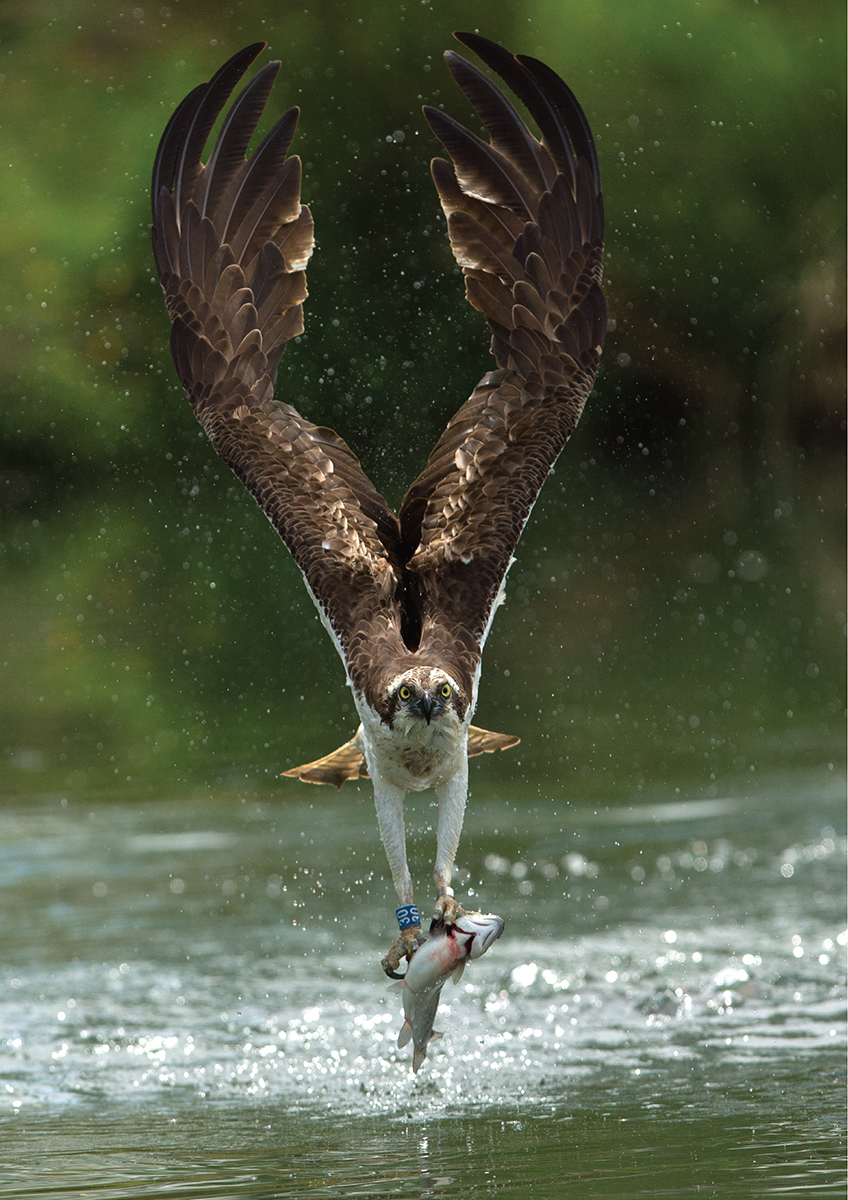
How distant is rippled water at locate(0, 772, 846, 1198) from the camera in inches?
271

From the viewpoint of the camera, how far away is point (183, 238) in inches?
356

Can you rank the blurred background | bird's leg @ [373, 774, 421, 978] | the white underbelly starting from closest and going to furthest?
the white underbelly, bird's leg @ [373, 774, 421, 978], the blurred background

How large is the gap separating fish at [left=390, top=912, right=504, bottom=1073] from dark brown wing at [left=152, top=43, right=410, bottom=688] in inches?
85.0

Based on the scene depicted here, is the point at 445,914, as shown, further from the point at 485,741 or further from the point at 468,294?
the point at 468,294

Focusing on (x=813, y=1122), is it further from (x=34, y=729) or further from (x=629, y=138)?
(x=629, y=138)

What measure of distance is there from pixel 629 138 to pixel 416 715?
111 feet

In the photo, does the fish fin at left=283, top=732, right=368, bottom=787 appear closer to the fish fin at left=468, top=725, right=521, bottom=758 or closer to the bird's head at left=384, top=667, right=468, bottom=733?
the fish fin at left=468, top=725, right=521, bottom=758

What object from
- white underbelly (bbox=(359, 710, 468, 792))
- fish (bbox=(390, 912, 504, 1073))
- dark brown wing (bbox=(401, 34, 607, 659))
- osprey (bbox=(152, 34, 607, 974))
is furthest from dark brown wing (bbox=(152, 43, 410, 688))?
fish (bbox=(390, 912, 504, 1073))

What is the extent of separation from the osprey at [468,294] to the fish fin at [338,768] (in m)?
0.01

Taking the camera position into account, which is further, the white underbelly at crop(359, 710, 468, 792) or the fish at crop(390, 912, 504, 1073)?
the white underbelly at crop(359, 710, 468, 792)

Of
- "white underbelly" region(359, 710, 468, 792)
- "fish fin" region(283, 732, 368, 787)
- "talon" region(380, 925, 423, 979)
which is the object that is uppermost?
"fish fin" region(283, 732, 368, 787)

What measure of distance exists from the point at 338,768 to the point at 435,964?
69.9 inches

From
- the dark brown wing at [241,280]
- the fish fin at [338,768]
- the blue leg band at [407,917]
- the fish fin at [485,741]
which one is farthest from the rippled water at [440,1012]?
the dark brown wing at [241,280]

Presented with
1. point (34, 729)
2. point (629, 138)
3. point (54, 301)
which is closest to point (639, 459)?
point (629, 138)
